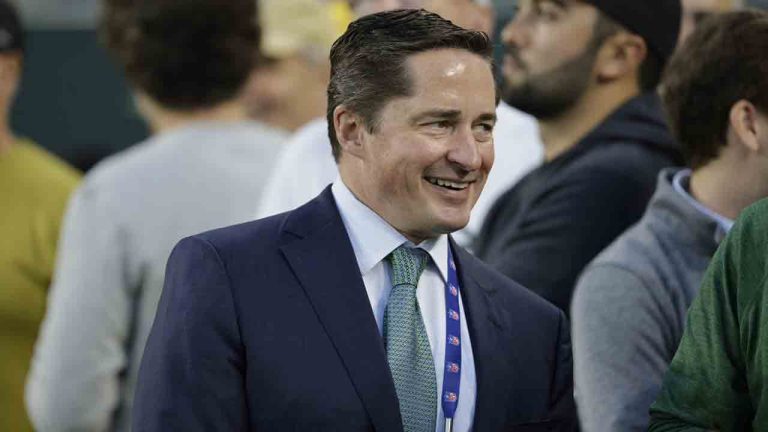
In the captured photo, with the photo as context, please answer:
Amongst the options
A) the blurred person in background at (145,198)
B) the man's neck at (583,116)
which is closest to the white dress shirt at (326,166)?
the blurred person in background at (145,198)

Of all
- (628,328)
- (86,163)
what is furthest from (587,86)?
(86,163)

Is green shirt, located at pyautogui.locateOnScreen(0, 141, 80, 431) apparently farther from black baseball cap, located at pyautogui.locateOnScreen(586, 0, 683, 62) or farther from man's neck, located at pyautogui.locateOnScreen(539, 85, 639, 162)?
black baseball cap, located at pyautogui.locateOnScreen(586, 0, 683, 62)

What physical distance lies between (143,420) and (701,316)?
100cm

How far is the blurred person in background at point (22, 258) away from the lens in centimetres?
467

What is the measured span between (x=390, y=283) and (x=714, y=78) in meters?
1.01

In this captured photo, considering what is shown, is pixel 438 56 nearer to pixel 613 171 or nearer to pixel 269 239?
pixel 269 239

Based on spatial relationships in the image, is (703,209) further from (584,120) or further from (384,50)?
(384,50)

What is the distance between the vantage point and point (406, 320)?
9.01 ft

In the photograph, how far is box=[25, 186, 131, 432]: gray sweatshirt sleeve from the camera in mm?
4055

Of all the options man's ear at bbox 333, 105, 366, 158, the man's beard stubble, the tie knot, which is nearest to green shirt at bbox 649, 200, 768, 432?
the tie knot

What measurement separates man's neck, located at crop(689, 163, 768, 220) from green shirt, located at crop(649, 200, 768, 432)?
0.53 m

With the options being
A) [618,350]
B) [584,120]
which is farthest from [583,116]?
[618,350]

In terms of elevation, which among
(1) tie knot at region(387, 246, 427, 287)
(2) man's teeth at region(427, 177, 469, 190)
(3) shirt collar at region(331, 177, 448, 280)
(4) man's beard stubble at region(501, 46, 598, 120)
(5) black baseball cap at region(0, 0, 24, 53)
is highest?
(5) black baseball cap at region(0, 0, 24, 53)

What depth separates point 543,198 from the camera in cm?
399
